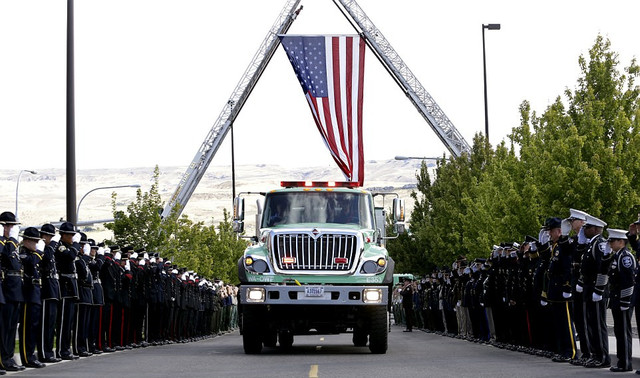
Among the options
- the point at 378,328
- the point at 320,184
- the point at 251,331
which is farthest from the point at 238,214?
the point at 378,328

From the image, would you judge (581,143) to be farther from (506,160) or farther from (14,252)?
(14,252)

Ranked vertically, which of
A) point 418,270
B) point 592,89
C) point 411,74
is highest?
point 411,74

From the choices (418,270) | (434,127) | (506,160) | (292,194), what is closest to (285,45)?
(506,160)

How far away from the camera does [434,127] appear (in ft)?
250

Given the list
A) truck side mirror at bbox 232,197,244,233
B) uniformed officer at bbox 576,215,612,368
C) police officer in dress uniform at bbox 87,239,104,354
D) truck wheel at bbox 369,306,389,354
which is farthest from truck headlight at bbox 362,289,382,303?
police officer in dress uniform at bbox 87,239,104,354

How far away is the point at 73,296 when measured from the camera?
66.3 feet

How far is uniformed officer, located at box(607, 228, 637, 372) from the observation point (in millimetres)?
16578

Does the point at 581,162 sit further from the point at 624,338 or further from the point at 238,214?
the point at 624,338

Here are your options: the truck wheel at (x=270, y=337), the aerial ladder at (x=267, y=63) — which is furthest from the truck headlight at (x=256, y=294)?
the aerial ladder at (x=267, y=63)

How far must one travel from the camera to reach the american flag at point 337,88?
118 feet

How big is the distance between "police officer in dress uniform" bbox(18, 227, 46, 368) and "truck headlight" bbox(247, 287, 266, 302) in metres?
3.83

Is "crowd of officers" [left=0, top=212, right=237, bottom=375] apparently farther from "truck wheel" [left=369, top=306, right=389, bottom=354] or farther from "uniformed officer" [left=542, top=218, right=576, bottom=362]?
"uniformed officer" [left=542, top=218, right=576, bottom=362]

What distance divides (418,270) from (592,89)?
34.9 m

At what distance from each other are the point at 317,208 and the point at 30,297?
6281 millimetres
